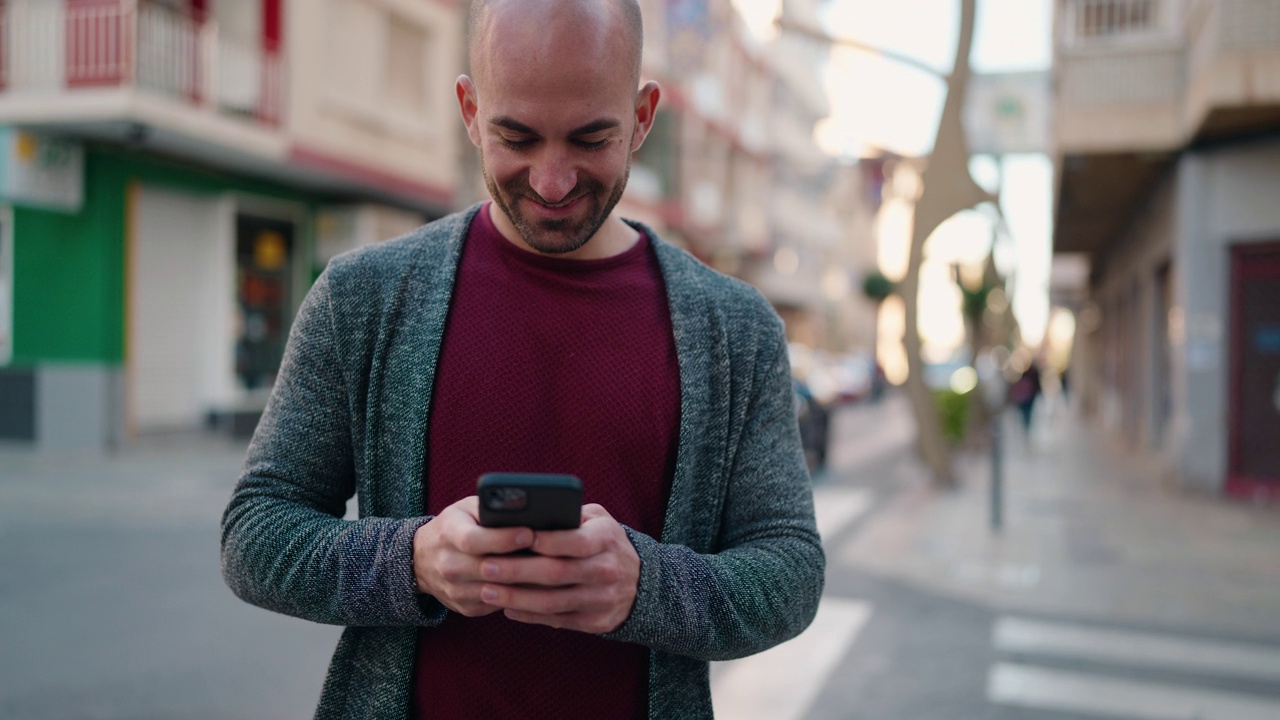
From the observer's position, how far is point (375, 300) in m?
1.58

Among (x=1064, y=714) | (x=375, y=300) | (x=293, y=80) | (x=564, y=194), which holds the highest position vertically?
(x=293, y=80)

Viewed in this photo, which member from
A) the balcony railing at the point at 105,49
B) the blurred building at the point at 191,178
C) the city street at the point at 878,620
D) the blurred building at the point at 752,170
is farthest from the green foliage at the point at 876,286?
the city street at the point at 878,620

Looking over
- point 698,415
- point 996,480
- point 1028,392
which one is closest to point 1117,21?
point 996,480

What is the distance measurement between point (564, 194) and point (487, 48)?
0.22 m

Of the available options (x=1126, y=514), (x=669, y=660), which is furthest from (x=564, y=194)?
(x=1126, y=514)

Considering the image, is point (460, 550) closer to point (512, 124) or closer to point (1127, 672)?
point (512, 124)

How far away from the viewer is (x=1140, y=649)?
5930 mm

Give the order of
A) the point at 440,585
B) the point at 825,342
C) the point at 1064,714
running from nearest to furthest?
the point at 440,585
the point at 1064,714
the point at 825,342

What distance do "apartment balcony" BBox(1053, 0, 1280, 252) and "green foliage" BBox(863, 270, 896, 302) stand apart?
150ft

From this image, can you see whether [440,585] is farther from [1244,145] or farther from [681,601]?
[1244,145]

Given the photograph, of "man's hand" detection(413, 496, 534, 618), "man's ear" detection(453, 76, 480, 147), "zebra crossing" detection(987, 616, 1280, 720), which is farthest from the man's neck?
"zebra crossing" detection(987, 616, 1280, 720)

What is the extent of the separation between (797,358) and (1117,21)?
Answer: 9934mm

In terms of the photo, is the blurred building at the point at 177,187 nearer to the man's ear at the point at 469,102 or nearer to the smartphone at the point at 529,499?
the man's ear at the point at 469,102

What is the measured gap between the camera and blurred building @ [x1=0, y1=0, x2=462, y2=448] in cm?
1280
